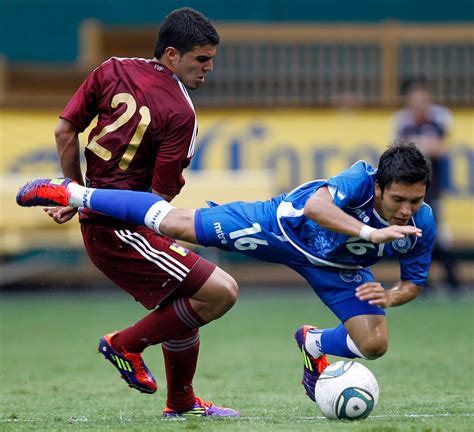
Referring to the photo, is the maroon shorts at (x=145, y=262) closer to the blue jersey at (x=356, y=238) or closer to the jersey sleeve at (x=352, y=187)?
the blue jersey at (x=356, y=238)

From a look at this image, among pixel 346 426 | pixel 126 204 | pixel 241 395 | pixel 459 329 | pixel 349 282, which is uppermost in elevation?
pixel 126 204

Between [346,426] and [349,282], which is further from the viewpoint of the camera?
[349,282]

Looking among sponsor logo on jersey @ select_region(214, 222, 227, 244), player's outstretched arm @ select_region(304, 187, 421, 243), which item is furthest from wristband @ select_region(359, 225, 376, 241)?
sponsor logo on jersey @ select_region(214, 222, 227, 244)

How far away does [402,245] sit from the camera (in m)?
5.93

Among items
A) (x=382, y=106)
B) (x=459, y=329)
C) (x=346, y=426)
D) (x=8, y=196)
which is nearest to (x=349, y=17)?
(x=382, y=106)

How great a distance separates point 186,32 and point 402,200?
4.76 feet

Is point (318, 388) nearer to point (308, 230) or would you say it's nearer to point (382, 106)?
point (308, 230)

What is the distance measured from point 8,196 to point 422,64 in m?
6.01

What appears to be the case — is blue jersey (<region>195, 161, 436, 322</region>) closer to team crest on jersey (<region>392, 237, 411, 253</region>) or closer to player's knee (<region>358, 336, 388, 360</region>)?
team crest on jersey (<region>392, 237, 411, 253</region>)

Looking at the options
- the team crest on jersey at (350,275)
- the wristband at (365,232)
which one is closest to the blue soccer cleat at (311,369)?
the team crest on jersey at (350,275)

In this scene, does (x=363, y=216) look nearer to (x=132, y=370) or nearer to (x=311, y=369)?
(x=311, y=369)

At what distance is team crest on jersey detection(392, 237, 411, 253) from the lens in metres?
5.90

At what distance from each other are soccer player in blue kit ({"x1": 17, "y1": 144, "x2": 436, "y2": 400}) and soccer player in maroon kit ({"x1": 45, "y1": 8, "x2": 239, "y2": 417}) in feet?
0.55

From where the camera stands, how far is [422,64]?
1565 centimetres
